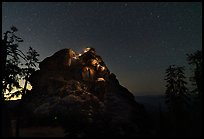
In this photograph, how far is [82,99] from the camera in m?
38.2

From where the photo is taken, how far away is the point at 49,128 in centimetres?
2712

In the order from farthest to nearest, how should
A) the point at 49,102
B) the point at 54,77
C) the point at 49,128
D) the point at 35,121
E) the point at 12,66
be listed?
the point at 54,77 → the point at 49,102 → the point at 35,121 → the point at 49,128 → the point at 12,66

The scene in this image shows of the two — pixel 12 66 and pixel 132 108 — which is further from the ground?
pixel 12 66

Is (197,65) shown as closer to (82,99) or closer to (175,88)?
(175,88)

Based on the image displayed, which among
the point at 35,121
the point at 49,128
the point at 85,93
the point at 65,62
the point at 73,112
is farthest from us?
the point at 65,62

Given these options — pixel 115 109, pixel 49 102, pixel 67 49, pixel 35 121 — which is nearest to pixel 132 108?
pixel 115 109

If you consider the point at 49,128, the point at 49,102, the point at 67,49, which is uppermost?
the point at 67,49

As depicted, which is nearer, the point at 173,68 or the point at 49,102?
the point at 49,102

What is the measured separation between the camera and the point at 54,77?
44219mm

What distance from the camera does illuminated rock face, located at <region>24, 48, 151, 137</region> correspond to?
1093 inches

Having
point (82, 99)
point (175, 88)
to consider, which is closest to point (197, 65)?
point (175, 88)

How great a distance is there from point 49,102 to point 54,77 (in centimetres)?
907

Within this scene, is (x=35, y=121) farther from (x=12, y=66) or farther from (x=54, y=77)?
(x=54, y=77)

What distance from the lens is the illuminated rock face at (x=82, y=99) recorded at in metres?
27.8
